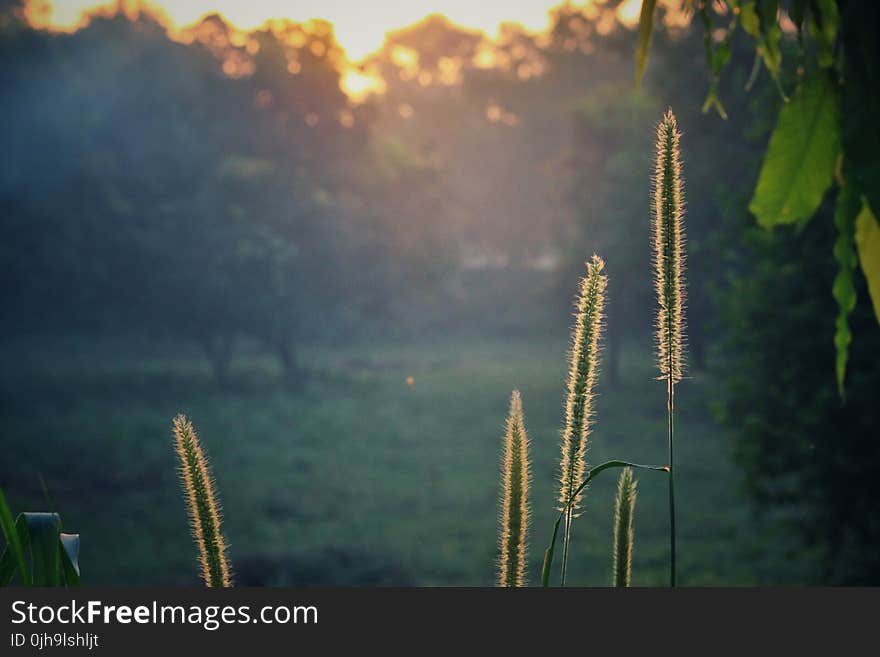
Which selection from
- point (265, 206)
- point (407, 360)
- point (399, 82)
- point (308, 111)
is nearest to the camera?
point (265, 206)

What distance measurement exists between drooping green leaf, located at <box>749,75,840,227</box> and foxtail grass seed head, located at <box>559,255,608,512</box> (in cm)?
40

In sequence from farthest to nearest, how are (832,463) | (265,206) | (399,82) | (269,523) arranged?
(399,82) < (265,206) < (269,523) < (832,463)

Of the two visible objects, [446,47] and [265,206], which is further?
[446,47]

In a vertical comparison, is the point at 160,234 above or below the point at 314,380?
above

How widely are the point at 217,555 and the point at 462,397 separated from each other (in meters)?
38.7

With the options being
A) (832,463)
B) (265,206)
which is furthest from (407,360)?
(832,463)

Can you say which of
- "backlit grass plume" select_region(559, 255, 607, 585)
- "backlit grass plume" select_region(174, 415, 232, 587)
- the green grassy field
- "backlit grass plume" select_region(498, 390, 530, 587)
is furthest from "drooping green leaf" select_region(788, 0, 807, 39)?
the green grassy field

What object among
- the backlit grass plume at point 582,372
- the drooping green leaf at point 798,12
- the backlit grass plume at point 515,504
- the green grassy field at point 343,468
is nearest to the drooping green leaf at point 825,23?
the drooping green leaf at point 798,12

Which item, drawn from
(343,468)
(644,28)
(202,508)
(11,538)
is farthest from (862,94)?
(343,468)

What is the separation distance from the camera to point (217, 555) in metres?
1.88

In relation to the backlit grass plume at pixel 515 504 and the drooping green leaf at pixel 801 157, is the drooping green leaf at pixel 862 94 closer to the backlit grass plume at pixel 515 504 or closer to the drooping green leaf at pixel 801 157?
the drooping green leaf at pixel 801 157

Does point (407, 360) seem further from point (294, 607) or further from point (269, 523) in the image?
point (294, 607)

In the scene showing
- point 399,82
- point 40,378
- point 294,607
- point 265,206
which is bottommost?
point 294,607

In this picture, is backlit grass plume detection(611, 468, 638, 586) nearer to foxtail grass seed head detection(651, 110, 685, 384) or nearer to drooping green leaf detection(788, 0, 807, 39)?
foxtail grass seed head detection(651, 110, 685, 384)
